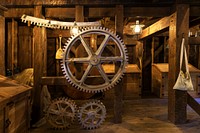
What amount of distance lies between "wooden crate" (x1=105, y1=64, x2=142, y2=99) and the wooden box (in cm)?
384

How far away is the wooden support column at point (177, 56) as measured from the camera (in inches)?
152

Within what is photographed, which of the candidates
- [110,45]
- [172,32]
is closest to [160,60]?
[110,45]

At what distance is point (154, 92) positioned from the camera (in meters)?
7.48

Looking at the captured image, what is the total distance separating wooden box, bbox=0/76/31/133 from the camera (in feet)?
7.17

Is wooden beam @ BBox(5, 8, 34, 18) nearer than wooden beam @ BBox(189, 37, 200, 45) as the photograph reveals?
Yes

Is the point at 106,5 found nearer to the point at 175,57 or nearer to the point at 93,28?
the point at 93,28

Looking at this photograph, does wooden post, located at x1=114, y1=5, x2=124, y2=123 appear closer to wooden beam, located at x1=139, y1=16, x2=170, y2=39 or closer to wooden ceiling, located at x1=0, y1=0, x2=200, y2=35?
wooden ceiling, located at x1=0, y1=0, x2=200, y2=35

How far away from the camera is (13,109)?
2.47m

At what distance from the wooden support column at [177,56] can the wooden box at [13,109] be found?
9.45 feet

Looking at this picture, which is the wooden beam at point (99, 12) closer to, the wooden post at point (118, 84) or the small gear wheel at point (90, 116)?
the wooden post at point (118, 84)

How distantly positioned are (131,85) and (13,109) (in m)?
4.73

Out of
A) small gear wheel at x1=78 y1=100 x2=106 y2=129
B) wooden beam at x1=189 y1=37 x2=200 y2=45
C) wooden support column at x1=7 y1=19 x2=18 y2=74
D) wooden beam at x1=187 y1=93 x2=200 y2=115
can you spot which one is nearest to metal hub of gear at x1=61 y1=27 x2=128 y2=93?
small gear wheel at x1=78 y1=100 x2=106 y2=129

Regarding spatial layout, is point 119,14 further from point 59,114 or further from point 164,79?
point 164,79

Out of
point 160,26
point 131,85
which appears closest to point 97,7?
point 160,26
